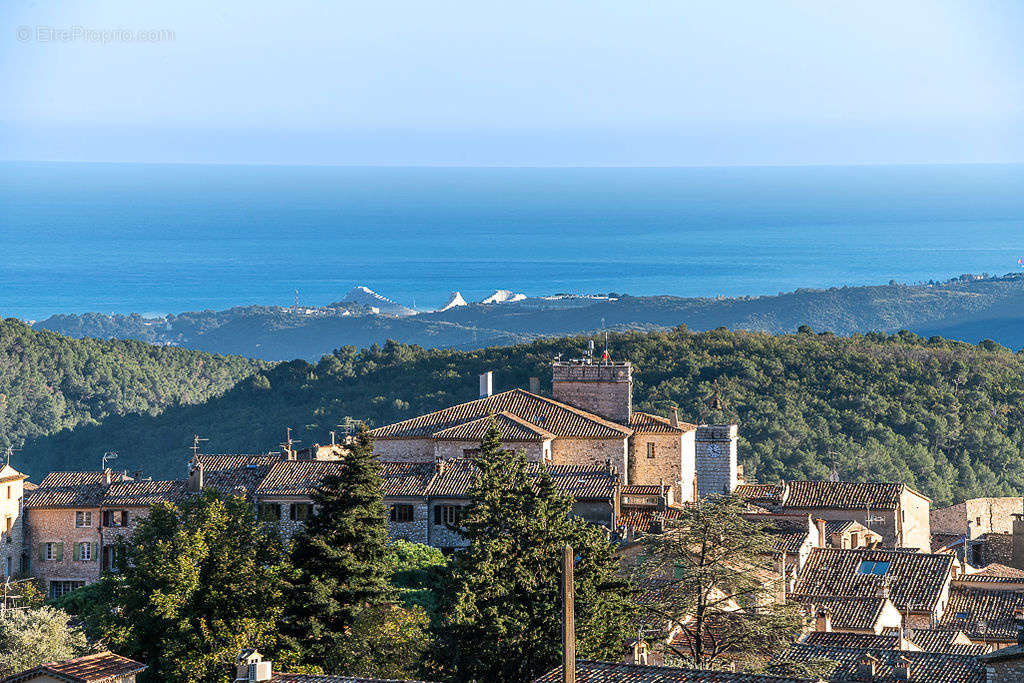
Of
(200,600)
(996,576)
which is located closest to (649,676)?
(200,600)

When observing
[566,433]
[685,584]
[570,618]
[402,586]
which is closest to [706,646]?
[685,584]

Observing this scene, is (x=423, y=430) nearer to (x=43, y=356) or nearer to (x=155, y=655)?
(x=155, y=655)

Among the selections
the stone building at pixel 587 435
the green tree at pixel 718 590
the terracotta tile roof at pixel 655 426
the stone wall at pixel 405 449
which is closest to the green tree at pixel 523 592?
the green tree at pixel 718 590

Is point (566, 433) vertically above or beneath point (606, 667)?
above

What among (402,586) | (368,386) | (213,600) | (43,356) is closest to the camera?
(213,600)

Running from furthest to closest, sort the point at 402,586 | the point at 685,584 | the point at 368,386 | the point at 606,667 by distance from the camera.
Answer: the point at 368,386
the point at 402,586
the point at 685,584
the point at 606,667

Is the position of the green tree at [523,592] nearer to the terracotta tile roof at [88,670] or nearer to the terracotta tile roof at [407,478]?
the terracotta tile roof at [88,670]

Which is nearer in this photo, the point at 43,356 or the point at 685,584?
the point at 685,584
